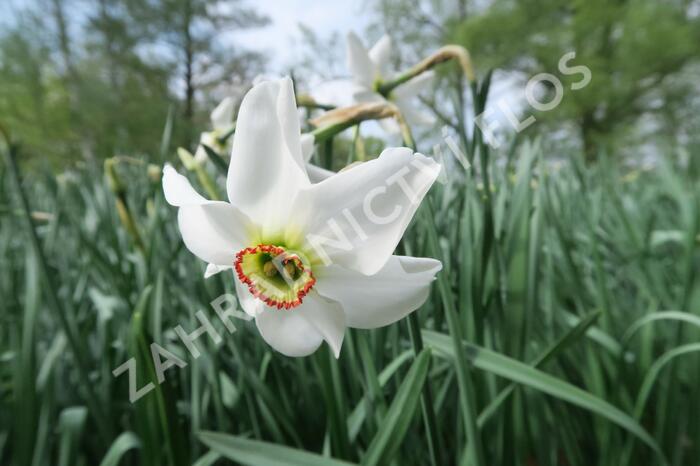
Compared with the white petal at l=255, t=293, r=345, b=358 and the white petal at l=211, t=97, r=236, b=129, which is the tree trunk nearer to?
the white petal at l=211, t=97, r=236, b=129

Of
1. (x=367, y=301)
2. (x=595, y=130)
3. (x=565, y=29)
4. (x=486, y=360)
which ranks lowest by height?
(x=595, y=130)

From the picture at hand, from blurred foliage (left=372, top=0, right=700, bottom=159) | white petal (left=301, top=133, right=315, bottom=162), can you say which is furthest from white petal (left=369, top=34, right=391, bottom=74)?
blurred foliage (left=372, top=0, right=700, bottom=159)

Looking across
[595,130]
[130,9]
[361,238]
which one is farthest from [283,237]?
[130,9]

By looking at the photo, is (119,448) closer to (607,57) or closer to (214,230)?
(214,230)

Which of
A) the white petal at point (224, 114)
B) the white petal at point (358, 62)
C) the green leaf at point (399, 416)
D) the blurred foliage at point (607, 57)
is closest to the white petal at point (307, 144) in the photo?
the green leaf at point (399, 416)

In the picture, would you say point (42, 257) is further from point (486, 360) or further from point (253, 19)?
point (253, 19)
